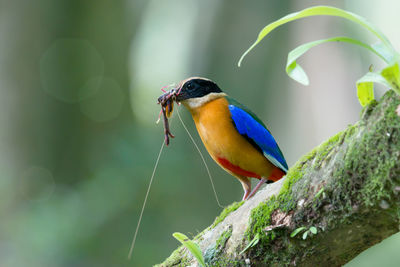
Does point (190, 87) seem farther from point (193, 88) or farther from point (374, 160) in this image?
point (374, 160)

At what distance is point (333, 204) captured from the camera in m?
1.90

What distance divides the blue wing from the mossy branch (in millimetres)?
1377

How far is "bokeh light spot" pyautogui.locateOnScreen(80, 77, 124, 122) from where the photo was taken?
10434 mm

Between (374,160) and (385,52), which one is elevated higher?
(385,52)

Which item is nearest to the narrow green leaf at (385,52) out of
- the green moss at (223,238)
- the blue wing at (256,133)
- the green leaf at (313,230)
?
the green leaf at (313,230)

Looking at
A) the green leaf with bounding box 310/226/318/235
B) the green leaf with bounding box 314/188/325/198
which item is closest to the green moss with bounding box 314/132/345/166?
the green leaf with bounding box 314/188/325/198

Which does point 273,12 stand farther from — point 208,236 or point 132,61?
point 208,236

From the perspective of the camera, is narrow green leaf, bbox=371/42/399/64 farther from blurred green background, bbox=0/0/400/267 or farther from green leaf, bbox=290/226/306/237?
blurred green background, bbox=0/0/400/267

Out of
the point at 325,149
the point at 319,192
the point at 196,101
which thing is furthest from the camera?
the point at 196,101

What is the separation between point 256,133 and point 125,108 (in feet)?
26.5

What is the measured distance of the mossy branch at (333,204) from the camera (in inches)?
68.1

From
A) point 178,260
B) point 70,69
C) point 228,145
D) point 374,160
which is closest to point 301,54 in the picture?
point 374,160

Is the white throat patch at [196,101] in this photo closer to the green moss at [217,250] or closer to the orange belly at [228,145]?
the orange belly at [228,145]

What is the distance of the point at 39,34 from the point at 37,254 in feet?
13.7
